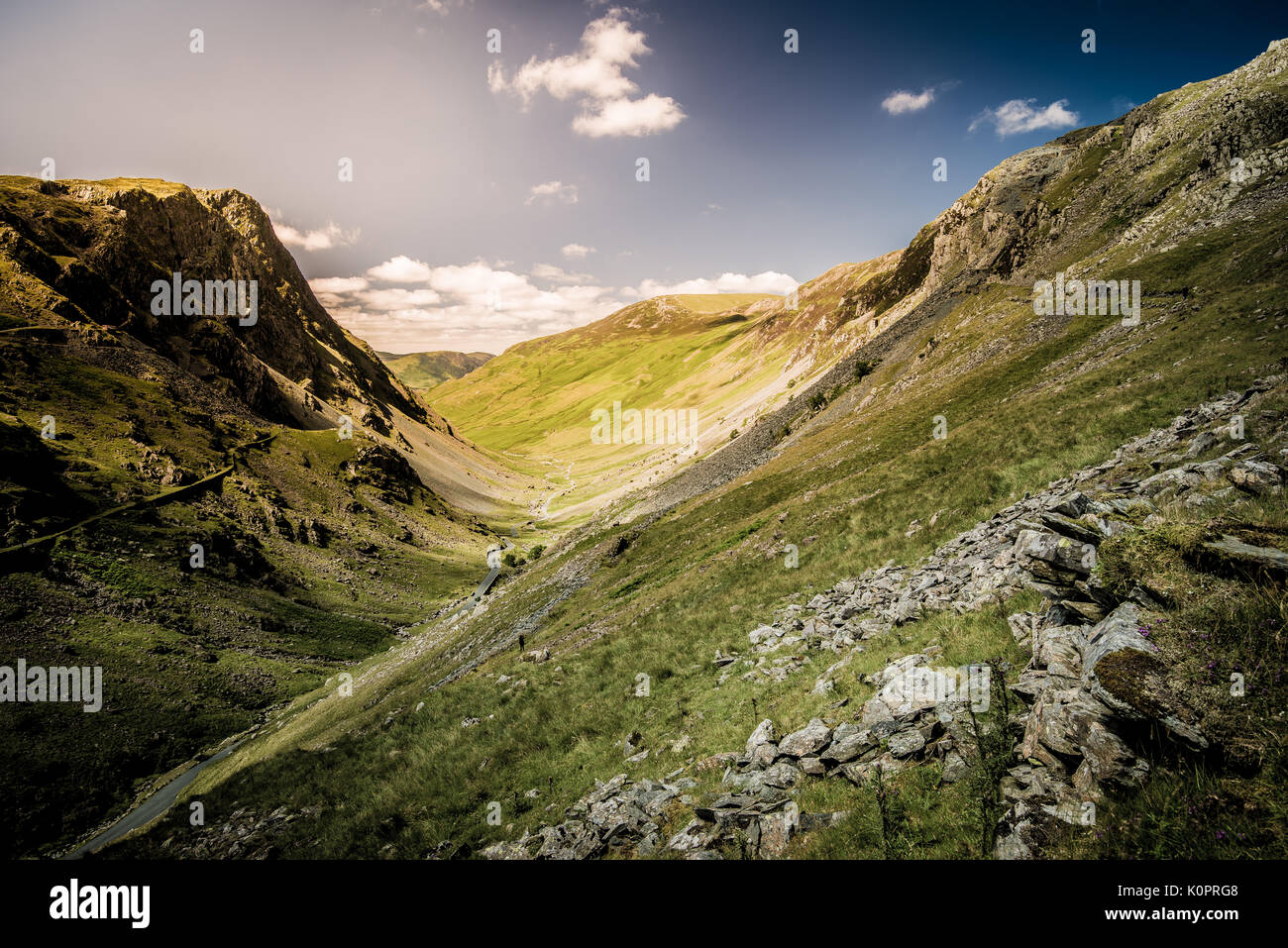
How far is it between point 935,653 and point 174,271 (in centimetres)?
15467

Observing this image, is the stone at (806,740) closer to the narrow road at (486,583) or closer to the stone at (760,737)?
the stone at (760,737)

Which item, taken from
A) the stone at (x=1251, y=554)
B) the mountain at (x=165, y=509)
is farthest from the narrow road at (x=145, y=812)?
the stone at (x=1251, y=554)

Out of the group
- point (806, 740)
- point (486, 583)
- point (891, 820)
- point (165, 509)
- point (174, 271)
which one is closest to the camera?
point (891, 820)

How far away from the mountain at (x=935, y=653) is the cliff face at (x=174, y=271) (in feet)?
301

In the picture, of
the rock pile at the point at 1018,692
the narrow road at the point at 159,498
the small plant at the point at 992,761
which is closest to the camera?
the rock pile at the point at 1018,692

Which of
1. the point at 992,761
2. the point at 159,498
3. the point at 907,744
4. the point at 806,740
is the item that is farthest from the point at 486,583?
the point at 992,761

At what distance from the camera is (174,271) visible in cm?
10662

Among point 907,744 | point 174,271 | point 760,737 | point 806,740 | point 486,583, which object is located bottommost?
point 486,583

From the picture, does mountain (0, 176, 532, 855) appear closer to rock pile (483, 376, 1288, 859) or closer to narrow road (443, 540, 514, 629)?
narrow road (443, 540, 514, 629)

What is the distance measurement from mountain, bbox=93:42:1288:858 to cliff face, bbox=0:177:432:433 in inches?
3608

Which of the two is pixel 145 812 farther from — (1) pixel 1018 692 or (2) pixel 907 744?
(1) pixel 1018 692

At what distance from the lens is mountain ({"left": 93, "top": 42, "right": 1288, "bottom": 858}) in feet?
17.3

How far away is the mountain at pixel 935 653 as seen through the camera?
17.3ft
